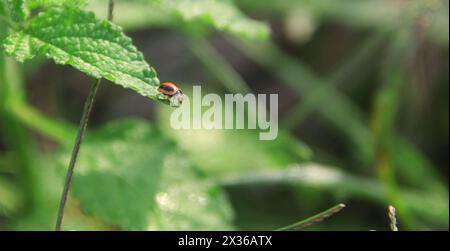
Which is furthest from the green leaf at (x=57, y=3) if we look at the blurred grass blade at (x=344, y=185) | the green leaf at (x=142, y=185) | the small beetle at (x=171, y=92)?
the blurred grass blade at (x=344, y=185)

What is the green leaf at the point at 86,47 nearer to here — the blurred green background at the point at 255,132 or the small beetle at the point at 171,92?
the small beetle at the point at 171,92

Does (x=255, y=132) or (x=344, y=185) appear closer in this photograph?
(x=344, y=185)

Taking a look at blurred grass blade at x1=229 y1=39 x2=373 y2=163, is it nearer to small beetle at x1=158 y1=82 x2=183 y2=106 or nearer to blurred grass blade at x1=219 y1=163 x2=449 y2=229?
blurred grass blade at x1=219 y1=163 x2=449 y2=229

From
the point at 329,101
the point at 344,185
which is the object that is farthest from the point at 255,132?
the point at 344,185

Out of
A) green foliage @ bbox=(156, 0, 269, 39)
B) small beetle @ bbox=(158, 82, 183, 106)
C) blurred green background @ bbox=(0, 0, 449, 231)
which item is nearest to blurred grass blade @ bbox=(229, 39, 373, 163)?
blurred green background @ bbox=(0, 0, 449, 231)

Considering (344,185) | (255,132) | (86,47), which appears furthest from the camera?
(255,132)

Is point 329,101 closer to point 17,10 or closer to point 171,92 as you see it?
point 171,92
